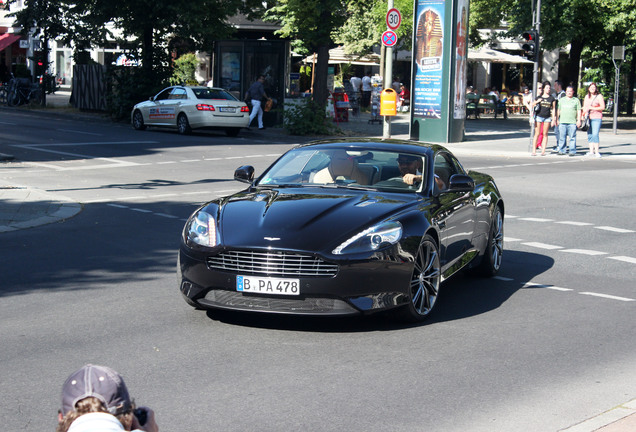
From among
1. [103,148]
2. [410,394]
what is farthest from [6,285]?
[103,148]

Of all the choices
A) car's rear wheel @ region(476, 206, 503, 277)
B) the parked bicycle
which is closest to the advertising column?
car's rear wheel @ region(476, 206, 503, 277)

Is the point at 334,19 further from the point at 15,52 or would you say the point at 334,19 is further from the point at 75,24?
the point at 15,52

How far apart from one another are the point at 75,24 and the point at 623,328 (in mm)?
33333

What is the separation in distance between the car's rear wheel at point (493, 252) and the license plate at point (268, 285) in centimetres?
315

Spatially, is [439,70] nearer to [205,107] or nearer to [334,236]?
[205,107]

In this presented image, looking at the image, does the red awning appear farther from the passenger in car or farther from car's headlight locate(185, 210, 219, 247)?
car's headlight locate(185, 210, 219, 247)

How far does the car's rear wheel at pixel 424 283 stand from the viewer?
7.33 meters

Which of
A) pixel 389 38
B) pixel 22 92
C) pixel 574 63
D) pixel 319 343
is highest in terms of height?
pixel 574 63

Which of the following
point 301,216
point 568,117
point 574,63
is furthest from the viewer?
point 574,63

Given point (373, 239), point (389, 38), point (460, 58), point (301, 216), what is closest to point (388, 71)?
point (389, 38)

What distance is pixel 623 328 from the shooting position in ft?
24.5

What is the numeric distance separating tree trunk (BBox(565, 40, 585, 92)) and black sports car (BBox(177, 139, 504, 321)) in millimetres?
34579

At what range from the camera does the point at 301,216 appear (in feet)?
23.7

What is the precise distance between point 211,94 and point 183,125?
131 centimetres
